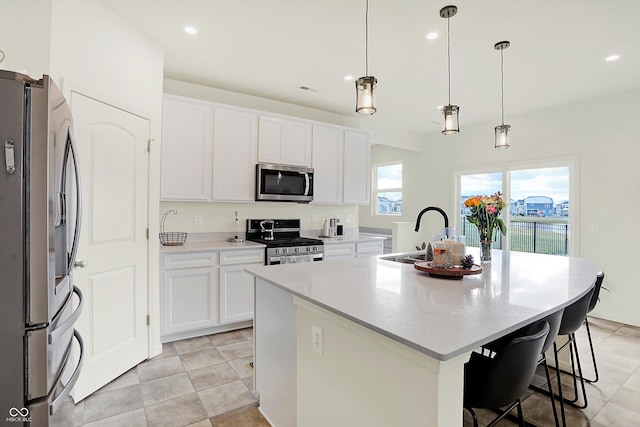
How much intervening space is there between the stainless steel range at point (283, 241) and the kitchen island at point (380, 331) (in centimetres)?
139

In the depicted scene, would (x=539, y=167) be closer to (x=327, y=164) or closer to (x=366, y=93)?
(x=327, y=164)

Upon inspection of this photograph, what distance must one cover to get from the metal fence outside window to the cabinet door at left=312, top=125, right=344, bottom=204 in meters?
2.33

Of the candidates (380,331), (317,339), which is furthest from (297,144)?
(380,331)

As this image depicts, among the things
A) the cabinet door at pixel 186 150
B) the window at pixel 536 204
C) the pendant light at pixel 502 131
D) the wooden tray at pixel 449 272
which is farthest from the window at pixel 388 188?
the wooden tray at pixel 449 272

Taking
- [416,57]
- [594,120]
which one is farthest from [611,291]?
[416,57]

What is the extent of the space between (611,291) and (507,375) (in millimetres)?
3905

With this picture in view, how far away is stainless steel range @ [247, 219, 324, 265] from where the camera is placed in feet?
11.9

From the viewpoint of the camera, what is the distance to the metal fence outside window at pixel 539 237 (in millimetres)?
4512

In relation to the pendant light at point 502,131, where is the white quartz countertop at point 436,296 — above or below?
below

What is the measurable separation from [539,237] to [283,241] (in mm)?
3778

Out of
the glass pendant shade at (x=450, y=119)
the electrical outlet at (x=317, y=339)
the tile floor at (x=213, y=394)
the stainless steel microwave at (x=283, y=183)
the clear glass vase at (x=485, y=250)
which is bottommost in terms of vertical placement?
the tile floor at (x=213, y=394)

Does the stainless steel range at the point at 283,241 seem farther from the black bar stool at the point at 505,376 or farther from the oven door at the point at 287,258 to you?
the black bar stool at the point at 505,376

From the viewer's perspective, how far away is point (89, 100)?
223cm

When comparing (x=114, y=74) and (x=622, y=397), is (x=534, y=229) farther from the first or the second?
(x=114, y=74)
